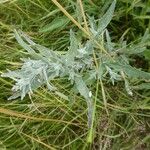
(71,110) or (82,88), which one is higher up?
(82,88)

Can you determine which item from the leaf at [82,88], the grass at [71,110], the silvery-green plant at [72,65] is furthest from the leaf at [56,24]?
the leaf at [82,88]

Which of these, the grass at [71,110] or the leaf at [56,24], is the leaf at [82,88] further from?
the leaf at [56,24]

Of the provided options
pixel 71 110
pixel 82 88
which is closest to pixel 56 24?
pixel 71 110

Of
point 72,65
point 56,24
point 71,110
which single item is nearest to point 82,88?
point 72,65

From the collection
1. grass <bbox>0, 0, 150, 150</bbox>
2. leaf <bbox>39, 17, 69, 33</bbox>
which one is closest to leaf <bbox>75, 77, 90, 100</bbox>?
grass <bbox>0, 0, 150, 150</bbox>

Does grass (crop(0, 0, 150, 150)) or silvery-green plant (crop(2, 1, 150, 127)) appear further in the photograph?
grass (crop(0, 0, 150, 150))

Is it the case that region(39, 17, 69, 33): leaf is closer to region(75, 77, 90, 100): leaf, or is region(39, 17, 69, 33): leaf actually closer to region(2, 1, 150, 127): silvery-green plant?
region(2, 1, 150, 127): silvery-green plant

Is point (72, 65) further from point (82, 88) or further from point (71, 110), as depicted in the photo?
point (71, 110)

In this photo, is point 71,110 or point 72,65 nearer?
point 72,65
